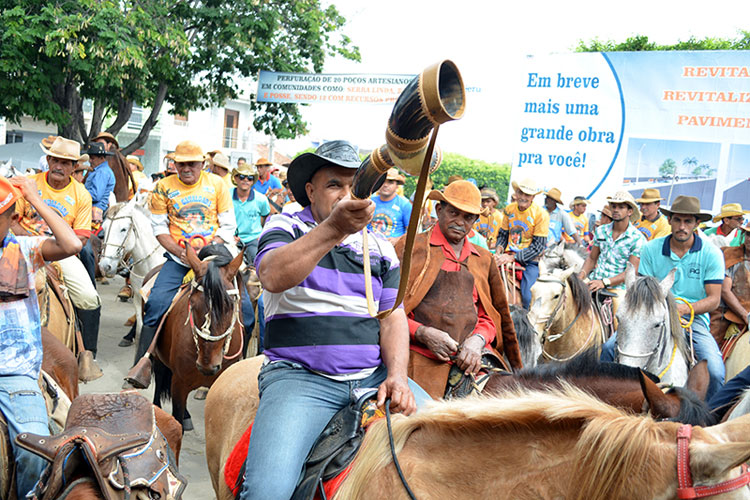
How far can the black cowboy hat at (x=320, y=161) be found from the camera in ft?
8.31

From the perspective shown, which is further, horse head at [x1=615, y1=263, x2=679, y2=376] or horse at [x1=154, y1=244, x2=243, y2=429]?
horse at [x1=154, y1=244, x2=243, y2=429]

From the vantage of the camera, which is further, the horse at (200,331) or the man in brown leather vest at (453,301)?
the horse at (200,331)

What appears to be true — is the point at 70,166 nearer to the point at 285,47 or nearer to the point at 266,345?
the point at 266,345

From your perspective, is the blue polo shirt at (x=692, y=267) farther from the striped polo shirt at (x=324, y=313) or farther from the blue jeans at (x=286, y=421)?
the striped polo shirt at (x=324, y=313)

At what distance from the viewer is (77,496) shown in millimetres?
2400

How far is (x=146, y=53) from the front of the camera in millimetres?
16672

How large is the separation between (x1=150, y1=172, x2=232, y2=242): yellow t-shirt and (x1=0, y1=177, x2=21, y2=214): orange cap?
372 cm

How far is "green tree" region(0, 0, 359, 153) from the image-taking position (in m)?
14.7

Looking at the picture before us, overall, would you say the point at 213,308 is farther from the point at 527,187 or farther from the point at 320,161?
the point at 527,187

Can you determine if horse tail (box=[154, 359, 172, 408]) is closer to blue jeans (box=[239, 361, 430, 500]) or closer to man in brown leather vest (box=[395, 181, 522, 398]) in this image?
man in brown leather vest (box=[395, 181, 522, 398])

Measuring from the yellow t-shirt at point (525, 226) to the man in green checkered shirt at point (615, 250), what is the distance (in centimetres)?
121

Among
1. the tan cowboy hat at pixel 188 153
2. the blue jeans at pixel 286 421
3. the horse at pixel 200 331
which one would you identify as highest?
the tan cowboy hat at pixel 188 153

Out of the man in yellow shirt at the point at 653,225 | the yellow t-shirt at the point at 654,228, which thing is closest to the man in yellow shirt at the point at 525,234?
the man in yellow shirt at the point at 653,225

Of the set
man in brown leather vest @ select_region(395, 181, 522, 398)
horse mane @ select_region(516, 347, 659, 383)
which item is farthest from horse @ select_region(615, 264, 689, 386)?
horse mane @ select_region(516, 347, 659, 383)
